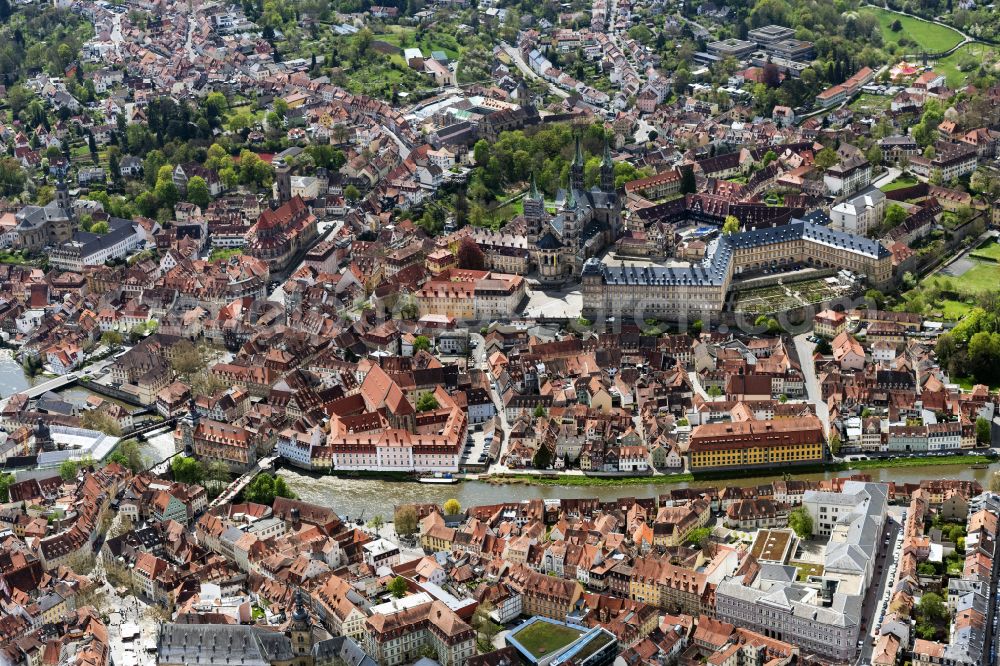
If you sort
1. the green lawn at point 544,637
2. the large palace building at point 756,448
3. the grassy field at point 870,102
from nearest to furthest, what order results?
the green lawn at point 544,637, the large palace building at point 756,448, the grassy field at point 870,102

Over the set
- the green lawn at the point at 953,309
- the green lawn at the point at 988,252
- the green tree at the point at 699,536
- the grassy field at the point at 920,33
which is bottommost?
the grassy field at the point at 920,33

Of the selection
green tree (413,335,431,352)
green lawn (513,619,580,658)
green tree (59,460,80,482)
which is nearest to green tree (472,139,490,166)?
green tree (413,335,431,352)

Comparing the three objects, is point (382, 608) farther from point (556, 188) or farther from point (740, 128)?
point (740, 128)

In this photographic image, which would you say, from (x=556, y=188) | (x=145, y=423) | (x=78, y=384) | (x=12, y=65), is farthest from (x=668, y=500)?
(x=12, y=65)

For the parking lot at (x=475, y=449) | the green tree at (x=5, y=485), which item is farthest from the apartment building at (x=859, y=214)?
the green tree at (x=5, y=485)

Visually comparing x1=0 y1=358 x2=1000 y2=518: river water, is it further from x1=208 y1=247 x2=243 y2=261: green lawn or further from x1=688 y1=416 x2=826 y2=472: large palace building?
x1=208 y1=247 x2=243 y2=261: green lawn

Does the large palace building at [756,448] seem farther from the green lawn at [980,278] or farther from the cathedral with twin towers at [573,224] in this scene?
the cathedral with twin towers at [573,224]

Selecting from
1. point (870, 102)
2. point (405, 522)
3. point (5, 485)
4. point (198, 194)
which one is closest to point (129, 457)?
point (5, 485)
